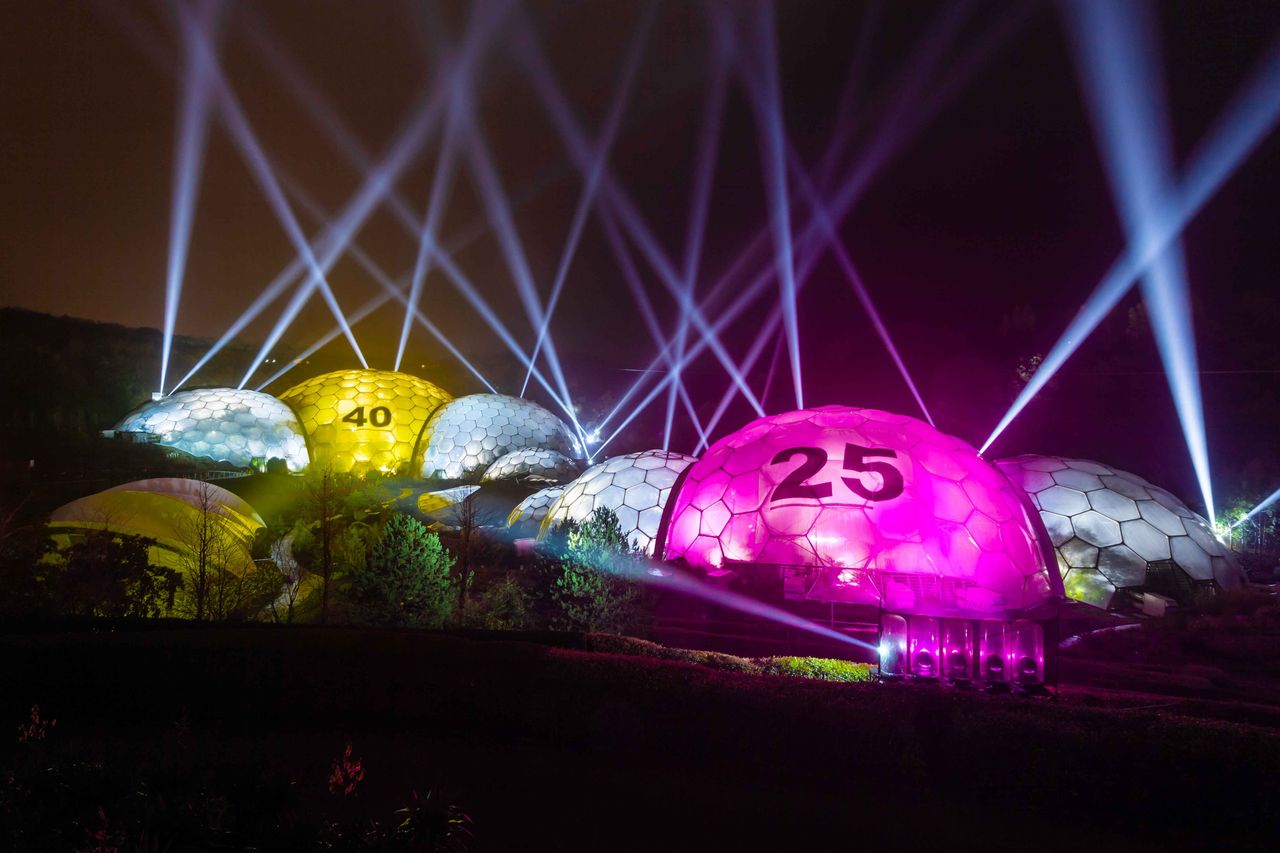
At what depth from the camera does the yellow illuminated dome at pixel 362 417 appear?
111ft

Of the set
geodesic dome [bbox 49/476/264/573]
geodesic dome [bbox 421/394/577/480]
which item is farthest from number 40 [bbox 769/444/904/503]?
geodesic dome [bbox 421/394/577/480]

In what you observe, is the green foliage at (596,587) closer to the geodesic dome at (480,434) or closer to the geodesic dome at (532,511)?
the geodesic dome at (532,511)

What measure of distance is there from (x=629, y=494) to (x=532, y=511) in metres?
4.43

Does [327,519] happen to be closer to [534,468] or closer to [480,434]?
[534,468]

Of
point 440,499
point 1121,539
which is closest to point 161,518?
point 440,499

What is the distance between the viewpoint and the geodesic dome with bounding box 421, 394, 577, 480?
107 feet

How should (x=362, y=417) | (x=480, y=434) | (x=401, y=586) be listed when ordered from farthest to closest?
(x=362, y=417) < (x=480, y=434) < (x=401, y=586)

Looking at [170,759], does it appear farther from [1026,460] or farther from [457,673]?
[1026,460]

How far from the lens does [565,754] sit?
23.6 ft

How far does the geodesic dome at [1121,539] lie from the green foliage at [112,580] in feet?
60.5

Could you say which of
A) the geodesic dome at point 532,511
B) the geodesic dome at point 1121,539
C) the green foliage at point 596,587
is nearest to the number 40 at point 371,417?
the geodesic dome at point 532,511

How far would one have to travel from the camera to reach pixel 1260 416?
103ft

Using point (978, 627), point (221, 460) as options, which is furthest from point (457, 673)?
point (221, 460)

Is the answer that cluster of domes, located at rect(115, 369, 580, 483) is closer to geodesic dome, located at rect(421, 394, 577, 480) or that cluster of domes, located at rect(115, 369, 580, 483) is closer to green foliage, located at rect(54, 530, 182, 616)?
geodesic dome, located at rect(421, 394, 577, 480)
